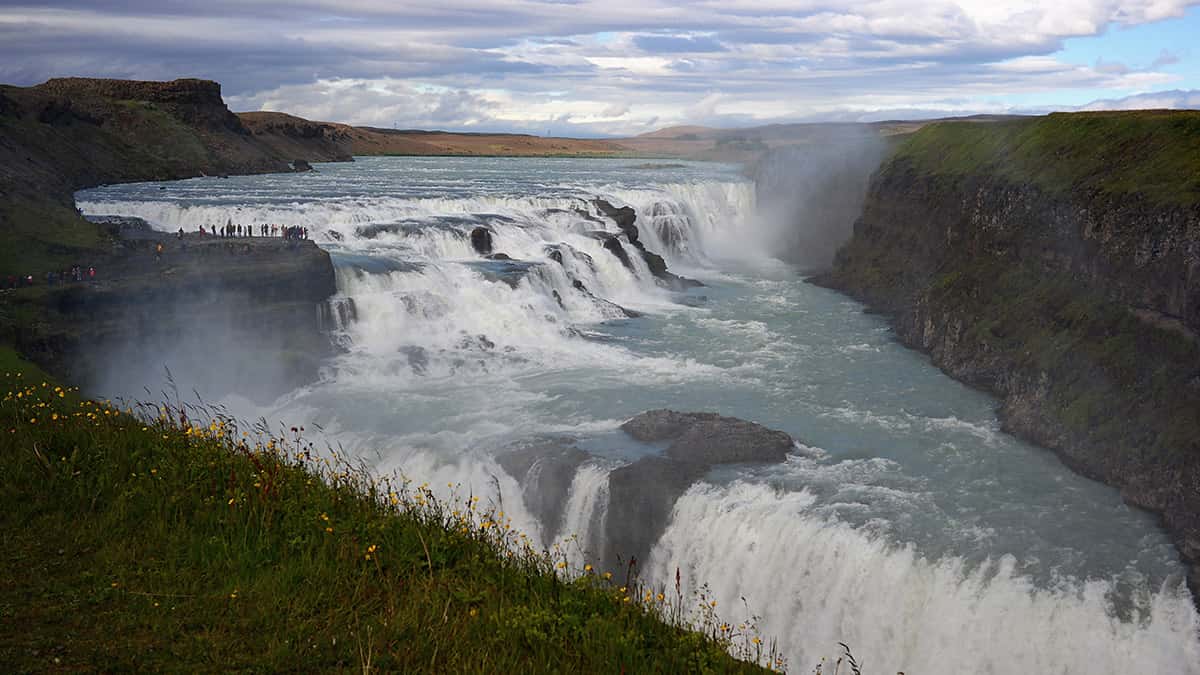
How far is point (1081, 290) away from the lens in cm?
2009

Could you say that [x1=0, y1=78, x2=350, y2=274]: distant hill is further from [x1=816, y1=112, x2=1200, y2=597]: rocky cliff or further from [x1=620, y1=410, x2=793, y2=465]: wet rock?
[x1=816, y1=112, x2=1200, y2=597]: rocky cliff

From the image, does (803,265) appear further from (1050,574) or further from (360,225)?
(1050,574)

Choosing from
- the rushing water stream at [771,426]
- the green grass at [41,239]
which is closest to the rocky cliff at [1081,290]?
the rushing water stream at [771,426]

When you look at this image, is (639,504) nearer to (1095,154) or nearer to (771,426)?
(771,426)

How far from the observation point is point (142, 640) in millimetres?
5805

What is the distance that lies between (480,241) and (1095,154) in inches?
759

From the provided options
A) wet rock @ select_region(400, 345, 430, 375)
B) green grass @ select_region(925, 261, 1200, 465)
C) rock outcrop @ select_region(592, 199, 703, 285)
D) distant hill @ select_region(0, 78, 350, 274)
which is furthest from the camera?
rock outcrop @ select_region(592, 199, 703, 285)

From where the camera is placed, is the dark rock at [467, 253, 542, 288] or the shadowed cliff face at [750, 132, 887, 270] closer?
the dark rock at [467, 253, 542, 288]

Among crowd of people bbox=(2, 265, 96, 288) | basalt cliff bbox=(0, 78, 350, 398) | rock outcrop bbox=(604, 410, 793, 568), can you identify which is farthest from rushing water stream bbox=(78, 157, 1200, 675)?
crowd of people bbox=(2, 265, 96, 288)

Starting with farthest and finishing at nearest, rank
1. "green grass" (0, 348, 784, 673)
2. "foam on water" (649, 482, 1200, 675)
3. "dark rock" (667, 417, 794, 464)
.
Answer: "dark rock" (667, 417, 794, 464) → "foam on water" (649, 482, 1200, 675) → "green grass" (0, 348, 784, 673)

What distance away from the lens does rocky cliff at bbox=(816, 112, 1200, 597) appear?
15.8 m

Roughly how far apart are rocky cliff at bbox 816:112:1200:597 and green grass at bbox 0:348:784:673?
387 inches

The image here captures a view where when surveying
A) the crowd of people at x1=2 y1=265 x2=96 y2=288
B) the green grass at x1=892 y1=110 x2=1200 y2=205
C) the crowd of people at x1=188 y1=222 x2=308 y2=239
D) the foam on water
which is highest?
the green grass at x1=892 y1=110 x2=1200 y2=205

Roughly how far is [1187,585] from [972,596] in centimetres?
284
